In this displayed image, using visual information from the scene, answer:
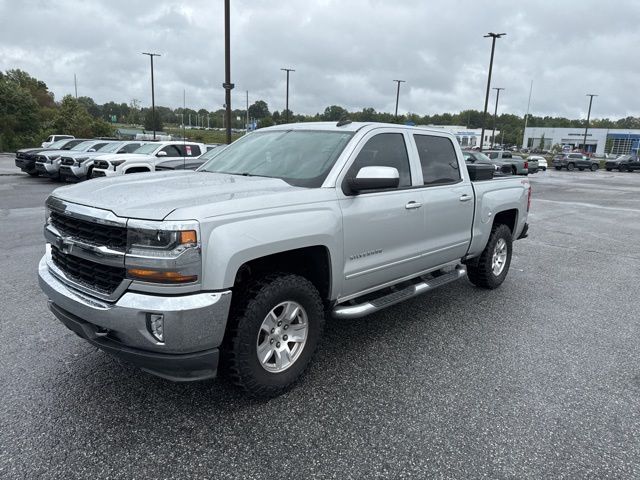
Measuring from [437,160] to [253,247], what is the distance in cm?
263

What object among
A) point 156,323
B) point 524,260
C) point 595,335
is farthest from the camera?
point 524,260

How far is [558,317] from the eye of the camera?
499 centimetres

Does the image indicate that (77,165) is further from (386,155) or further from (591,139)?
(591,139)

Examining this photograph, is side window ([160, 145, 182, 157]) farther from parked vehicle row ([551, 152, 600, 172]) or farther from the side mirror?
parked vehicle row ([551, 152, 600, 172])

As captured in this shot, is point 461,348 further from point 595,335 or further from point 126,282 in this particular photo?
point 126,282

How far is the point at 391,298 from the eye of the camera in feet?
13.0

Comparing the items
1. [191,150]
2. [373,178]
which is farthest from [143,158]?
[373,178]

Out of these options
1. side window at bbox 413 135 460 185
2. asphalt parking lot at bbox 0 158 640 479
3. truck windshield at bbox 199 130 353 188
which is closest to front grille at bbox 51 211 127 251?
asphalt parking lot at bbox 0 158 640 479

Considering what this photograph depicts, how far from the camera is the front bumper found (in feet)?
8.42

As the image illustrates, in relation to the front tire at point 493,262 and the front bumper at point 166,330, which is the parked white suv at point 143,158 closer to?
the front tire at point 493,262

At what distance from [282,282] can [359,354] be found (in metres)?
1.25

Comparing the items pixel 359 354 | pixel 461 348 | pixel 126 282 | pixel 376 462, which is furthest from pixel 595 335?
pixel 126 282

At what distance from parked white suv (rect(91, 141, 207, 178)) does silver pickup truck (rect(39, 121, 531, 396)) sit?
1059 cm

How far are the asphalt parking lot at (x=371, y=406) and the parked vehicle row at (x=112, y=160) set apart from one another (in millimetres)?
9805
